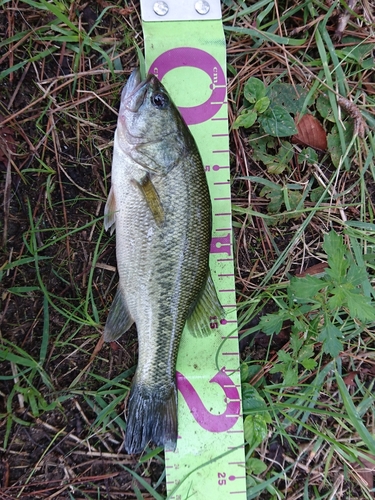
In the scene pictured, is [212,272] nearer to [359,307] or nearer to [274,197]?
[274,197]

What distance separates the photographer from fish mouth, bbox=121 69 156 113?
2336 millimetres

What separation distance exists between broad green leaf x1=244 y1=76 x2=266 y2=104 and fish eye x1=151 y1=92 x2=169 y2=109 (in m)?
0.67

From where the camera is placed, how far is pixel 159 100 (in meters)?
2.36

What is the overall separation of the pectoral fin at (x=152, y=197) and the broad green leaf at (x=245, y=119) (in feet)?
2.72

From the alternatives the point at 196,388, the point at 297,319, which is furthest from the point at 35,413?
the point at 297,319

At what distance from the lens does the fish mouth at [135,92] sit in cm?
234

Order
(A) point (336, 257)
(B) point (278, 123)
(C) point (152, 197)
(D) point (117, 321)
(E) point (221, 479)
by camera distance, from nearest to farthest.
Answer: (C) point (152, 197) → (A) point (336, 257) → (D) point (117, 321) → (E) point (221, 479) → (B) point (278, 123)

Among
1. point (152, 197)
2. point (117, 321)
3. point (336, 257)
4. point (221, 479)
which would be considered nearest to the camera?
point (152, 197)

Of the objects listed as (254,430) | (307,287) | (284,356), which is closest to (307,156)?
(307,287)

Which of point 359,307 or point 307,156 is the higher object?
point 307,156

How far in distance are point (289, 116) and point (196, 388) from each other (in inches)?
78.7

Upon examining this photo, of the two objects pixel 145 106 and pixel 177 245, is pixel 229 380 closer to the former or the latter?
pixel 177 245

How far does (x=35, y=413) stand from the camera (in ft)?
8.34

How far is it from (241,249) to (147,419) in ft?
4.29
